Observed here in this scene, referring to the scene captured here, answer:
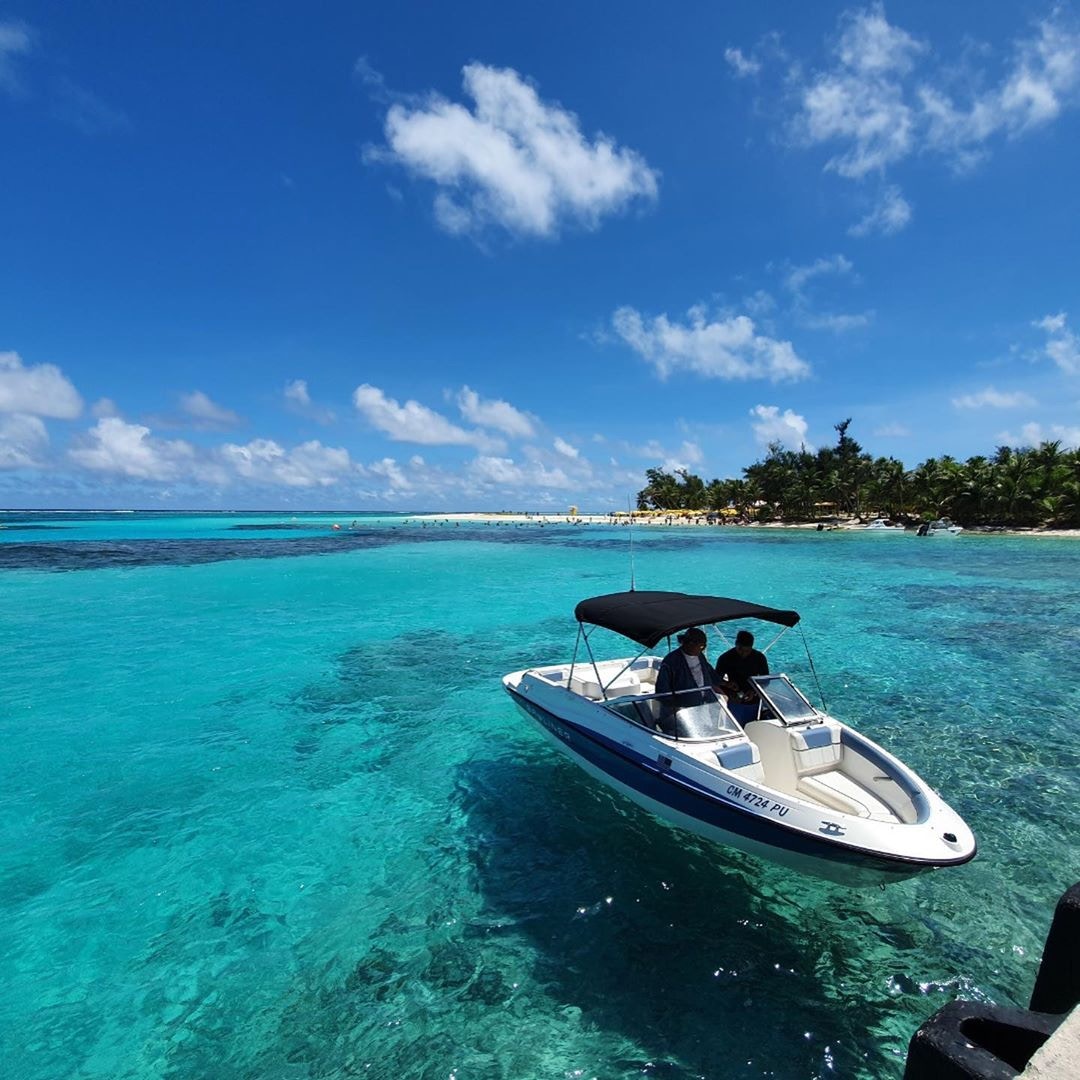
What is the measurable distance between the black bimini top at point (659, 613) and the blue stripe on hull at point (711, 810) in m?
1.45

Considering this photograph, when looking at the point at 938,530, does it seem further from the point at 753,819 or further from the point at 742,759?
the point at 753,819

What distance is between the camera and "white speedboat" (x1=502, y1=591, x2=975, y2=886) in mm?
5082

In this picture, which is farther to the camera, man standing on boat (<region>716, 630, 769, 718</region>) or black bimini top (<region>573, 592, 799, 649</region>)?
man standing on boat (<region>716, 630, 769, 718</region>)

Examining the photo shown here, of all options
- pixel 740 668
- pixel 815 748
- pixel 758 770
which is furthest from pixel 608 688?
pixel 815 748

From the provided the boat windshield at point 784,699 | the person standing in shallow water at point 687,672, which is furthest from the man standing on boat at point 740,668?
the person standing in shallow water at point 687,672

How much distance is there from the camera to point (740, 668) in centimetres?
796

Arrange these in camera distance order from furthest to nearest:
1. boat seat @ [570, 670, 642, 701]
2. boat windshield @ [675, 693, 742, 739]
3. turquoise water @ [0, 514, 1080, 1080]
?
boat seat @ [570, 670, 642, 701] < boat windshield @ [675, 693, 742, 739] < turquoise water @ [0, 514, 1080, 1080]

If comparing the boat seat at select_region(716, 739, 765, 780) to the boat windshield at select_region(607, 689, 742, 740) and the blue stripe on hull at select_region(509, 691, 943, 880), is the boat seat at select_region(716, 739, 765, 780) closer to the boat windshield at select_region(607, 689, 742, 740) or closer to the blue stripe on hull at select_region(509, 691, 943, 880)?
the boat windshield at select_region(607, 689, 742, 740)

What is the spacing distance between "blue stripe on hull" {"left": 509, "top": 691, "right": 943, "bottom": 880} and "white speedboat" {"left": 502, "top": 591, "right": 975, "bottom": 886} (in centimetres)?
1

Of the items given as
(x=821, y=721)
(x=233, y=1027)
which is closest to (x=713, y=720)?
(x=821, y=721)

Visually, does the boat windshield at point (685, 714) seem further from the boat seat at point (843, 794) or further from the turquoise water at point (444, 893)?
the turquoise water at point (444, 893)

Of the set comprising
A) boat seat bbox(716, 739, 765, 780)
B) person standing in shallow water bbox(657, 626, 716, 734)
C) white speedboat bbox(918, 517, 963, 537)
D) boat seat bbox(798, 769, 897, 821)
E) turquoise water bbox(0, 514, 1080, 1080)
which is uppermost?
person standing in shallow water bbox(657, 626, 716, 734)

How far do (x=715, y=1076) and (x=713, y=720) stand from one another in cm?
325

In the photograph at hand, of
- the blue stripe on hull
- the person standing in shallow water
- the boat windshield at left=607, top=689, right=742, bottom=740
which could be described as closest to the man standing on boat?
the person standing in shallow water
